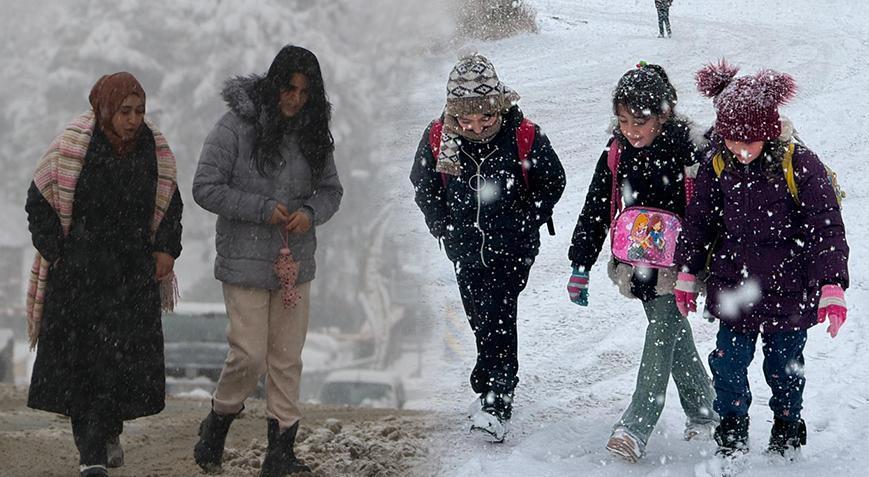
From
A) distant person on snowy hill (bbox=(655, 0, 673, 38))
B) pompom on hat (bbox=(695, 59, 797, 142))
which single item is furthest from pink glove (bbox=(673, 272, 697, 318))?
distant person on snowy hill (bbox=(655, 0, 673, 38))

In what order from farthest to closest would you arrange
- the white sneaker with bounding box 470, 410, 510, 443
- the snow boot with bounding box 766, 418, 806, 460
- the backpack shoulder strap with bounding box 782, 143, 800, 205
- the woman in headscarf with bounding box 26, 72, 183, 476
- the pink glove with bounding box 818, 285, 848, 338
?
1. the white sneaker with bounding box 470, 410, 510, 443
2. the snow boot with bounding box 766, 418, 806, 460
3. the woman in headscarf with bounding box 26, 72, 183, 476
4. the backpack shoulder strap with bounding box 782, 143, 800, 205
5. the pink glove with bounding box 818, 285, 848, 338

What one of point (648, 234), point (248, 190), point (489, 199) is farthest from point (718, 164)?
point (248, 190)

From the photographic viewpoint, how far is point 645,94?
3.24 metres

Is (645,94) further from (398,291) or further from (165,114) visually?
(165,114)

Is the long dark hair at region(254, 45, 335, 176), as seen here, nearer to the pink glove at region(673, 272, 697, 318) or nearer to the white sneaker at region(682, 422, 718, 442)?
the pink glove at region(673, 272, 697, 318)

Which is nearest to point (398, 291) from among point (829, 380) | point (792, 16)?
point (829, 380)

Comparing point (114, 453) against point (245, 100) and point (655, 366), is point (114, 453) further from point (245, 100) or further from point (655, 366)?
point (655, 366)

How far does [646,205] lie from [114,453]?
1883 millimetres

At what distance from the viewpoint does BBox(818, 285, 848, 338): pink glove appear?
2.96m

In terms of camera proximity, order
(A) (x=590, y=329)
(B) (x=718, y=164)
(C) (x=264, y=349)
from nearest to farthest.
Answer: (B) (x=718, y=164) → (C) (x=264, y=349) → (A) (x=590, y=329)

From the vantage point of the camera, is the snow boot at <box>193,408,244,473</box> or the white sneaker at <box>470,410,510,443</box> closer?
the snow boot at <box>193,408,244,473</box>

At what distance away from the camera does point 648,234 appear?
11.0 feet

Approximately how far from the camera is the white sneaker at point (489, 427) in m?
3.52

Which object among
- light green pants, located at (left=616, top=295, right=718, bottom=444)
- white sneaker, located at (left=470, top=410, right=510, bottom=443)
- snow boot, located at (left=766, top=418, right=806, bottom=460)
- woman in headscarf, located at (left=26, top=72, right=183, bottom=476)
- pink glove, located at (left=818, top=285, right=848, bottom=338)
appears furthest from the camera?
white sneaker, located at (left=470, top=410, right=510, bottom=443)
